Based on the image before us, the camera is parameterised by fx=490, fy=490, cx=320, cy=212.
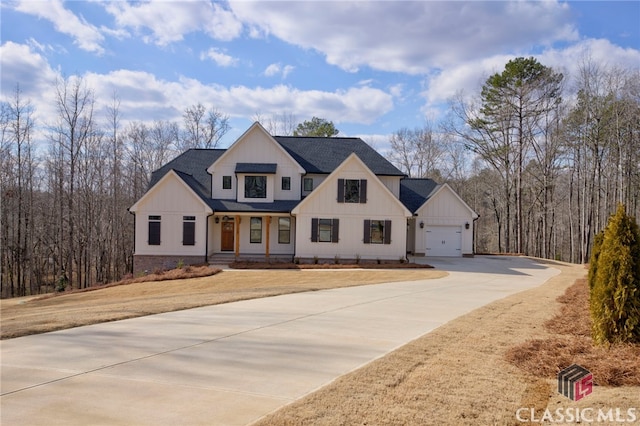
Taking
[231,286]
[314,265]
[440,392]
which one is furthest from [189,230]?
[440,392]

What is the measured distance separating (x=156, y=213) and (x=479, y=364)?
22.9 meters

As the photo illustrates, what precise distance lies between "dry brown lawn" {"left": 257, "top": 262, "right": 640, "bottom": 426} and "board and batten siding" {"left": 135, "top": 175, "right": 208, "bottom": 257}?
799 inches

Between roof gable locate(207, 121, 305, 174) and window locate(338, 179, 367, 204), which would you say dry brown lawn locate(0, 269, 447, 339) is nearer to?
window locate(338, 179, 367, 204)

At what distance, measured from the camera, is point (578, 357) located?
7059 mm

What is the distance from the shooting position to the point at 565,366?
6.65 meters

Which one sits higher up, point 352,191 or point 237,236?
point 352,191

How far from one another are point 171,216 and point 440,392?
23240 millimetres

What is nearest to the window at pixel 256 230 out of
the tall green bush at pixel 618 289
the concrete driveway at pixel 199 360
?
the concrete driveway at pixel 199 360

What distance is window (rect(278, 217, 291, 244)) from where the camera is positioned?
28.3 m

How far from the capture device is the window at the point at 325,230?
26.6 meters

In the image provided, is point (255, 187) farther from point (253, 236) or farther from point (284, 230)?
point (284, 230)

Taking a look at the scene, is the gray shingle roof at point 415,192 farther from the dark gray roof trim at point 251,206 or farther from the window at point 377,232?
the dark gray roof trim at point 251,206

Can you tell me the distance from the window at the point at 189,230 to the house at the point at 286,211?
2.1 inches

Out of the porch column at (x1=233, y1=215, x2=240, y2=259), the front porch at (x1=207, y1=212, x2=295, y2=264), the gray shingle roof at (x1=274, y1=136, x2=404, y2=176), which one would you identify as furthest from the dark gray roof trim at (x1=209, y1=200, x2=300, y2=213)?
the gray shingle roof at (x1=274, y1=136, x2=404, y2=176)
